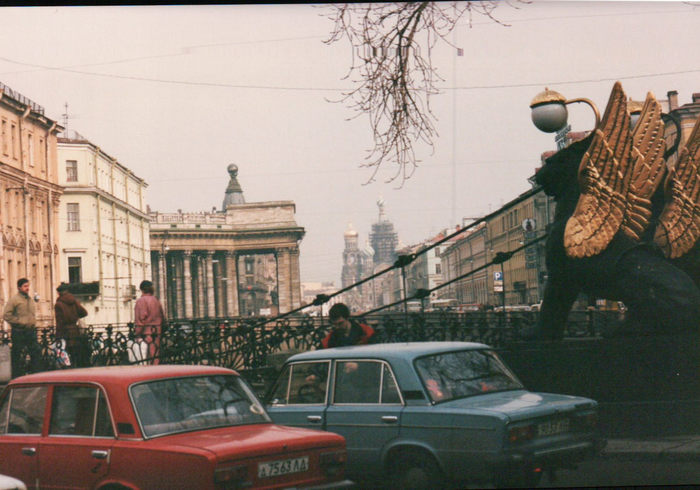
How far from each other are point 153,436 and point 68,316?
11.0 m

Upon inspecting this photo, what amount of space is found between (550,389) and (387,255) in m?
4.64

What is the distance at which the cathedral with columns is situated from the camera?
18.6 meters

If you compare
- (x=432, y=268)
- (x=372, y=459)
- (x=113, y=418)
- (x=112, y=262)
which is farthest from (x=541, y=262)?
(x=113, y=418)

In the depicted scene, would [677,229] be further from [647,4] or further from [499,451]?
[499,451]

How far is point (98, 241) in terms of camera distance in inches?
893

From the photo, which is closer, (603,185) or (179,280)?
(603,185)

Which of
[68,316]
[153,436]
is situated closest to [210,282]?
[68,316]

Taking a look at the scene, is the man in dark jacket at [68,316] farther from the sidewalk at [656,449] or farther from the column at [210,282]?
the sidewalk at [656,449]

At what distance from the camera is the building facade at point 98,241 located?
19828 mm

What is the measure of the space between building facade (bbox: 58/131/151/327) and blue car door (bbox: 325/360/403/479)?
9.46m

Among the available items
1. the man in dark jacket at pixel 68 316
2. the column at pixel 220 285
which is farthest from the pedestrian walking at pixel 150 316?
the column at pixel 220 285

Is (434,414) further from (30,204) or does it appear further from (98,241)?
(30,204)

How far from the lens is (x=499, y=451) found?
8438 millimetres

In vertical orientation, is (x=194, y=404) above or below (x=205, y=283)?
below
